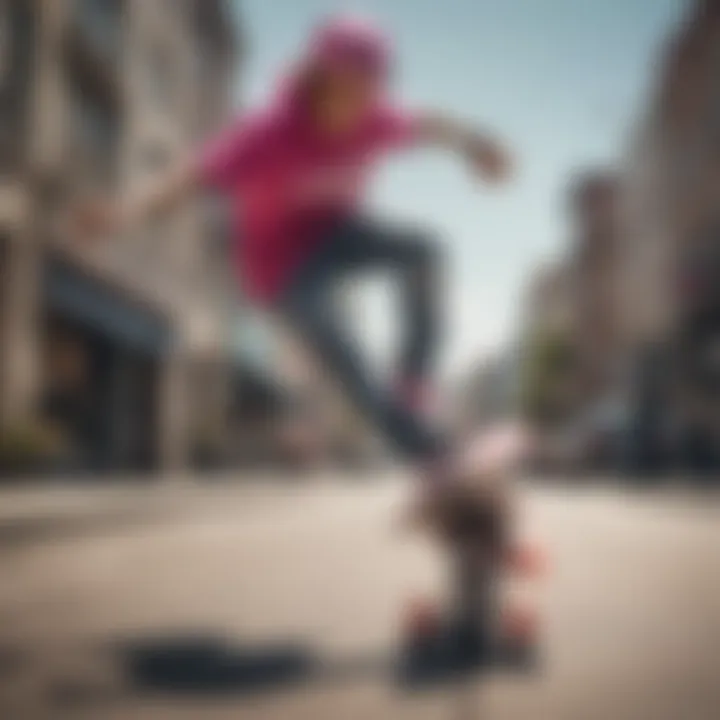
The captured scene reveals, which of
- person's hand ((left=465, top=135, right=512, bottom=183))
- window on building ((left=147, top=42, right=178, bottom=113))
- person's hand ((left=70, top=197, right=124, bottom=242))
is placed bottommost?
person's hand ((left=70, top=197, right=124, bottom=242))

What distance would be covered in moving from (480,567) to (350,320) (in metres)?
0.42

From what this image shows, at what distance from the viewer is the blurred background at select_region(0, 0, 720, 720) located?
118 centimetres

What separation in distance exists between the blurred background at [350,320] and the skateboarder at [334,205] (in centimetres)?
4

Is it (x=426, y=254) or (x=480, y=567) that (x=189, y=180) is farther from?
(x=480, y=567)

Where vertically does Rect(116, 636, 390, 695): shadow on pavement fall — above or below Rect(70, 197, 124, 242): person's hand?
below

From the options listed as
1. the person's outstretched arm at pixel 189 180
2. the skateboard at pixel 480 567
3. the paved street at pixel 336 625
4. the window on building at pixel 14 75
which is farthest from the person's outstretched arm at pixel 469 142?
the window on building at pixel 14 75

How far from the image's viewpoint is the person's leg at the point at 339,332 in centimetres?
131

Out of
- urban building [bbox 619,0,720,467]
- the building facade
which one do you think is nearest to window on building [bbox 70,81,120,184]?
the building facade

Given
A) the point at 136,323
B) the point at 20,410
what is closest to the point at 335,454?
the point at 136,323

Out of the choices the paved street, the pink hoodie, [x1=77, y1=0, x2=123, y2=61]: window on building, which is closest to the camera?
the paved street

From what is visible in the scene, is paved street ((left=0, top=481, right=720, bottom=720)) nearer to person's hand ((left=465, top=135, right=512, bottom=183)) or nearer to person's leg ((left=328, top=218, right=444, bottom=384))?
person's leg ((left=328, top=218, right=444, bottom=384))

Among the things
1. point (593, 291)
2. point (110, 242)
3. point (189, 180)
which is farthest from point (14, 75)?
point (593, 291)

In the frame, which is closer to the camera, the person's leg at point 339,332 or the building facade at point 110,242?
the person's leg at point 339,332

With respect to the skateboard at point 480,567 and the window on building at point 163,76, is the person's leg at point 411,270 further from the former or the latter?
the window on building at point 163,76
